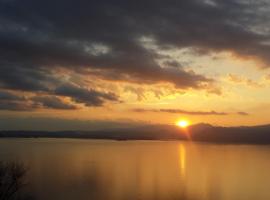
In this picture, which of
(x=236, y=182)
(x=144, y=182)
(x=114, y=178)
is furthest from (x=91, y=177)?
(x=236, y=182)

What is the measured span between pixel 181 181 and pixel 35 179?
30122 mm

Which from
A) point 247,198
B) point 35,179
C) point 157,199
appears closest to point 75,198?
point 157,199

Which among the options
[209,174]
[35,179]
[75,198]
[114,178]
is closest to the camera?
[75,198]

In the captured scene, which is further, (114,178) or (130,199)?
(114,178)

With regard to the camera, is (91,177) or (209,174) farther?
(209,174)

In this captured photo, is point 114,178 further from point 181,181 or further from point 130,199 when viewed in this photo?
point 130,199

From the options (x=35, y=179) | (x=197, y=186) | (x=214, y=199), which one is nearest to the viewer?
(x=214, y=199)

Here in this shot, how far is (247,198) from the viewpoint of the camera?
70188 mm

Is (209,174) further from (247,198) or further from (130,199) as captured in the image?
(130,199)

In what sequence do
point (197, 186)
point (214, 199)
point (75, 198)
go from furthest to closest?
1. point (197, 186)
2. point (214, 199)
3. point (75, 198)

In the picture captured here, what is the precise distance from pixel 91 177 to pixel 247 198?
102 ft

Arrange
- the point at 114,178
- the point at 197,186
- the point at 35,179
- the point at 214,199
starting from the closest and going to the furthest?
the point at 214,199
the point at 35,179
the point at 197,186
the point at 114,178

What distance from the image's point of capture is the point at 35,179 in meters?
75.9

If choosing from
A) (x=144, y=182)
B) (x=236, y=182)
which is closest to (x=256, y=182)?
(x=236, y=182)
